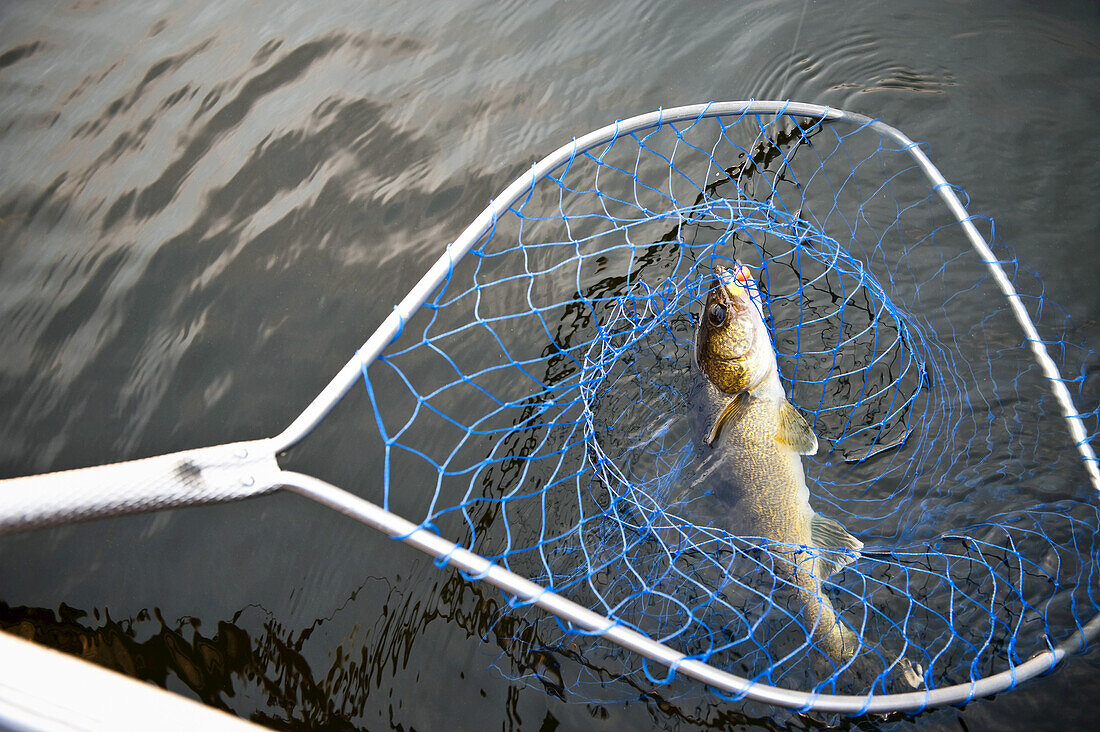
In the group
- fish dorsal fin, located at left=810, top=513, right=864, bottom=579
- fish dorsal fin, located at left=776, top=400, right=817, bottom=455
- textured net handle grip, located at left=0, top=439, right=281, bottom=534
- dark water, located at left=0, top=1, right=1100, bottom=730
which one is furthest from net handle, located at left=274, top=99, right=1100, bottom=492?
fish dorsal fin, located at left=776, top=400, right=817, bottom=455

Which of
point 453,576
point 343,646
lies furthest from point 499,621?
point 343,646

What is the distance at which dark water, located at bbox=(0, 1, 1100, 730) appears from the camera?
3408 millimetres

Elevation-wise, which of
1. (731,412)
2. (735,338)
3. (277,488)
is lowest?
(731,412)

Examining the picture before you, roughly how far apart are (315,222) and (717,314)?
119 inches

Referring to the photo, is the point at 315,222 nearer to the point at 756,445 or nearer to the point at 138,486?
the point at 138,486

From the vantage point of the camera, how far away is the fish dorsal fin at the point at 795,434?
328 cm

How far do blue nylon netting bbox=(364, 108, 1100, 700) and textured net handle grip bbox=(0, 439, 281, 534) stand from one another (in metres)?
1.03

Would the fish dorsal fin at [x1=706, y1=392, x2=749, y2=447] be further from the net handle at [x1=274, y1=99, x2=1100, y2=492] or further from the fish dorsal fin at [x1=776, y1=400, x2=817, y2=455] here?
the net handle at [x1=274, y1=99, x2=1100, y2=492]

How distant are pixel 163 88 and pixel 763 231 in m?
4.81

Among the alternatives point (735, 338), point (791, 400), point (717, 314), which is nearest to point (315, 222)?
point (717, 314)

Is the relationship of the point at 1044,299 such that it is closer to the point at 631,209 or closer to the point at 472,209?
the point at 631,209

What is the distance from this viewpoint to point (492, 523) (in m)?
3.66

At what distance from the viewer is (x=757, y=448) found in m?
3.24

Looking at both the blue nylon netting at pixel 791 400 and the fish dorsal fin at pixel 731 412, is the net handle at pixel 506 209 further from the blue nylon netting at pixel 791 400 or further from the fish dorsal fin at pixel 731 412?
the fish dorsal fin at pixel 731 412
